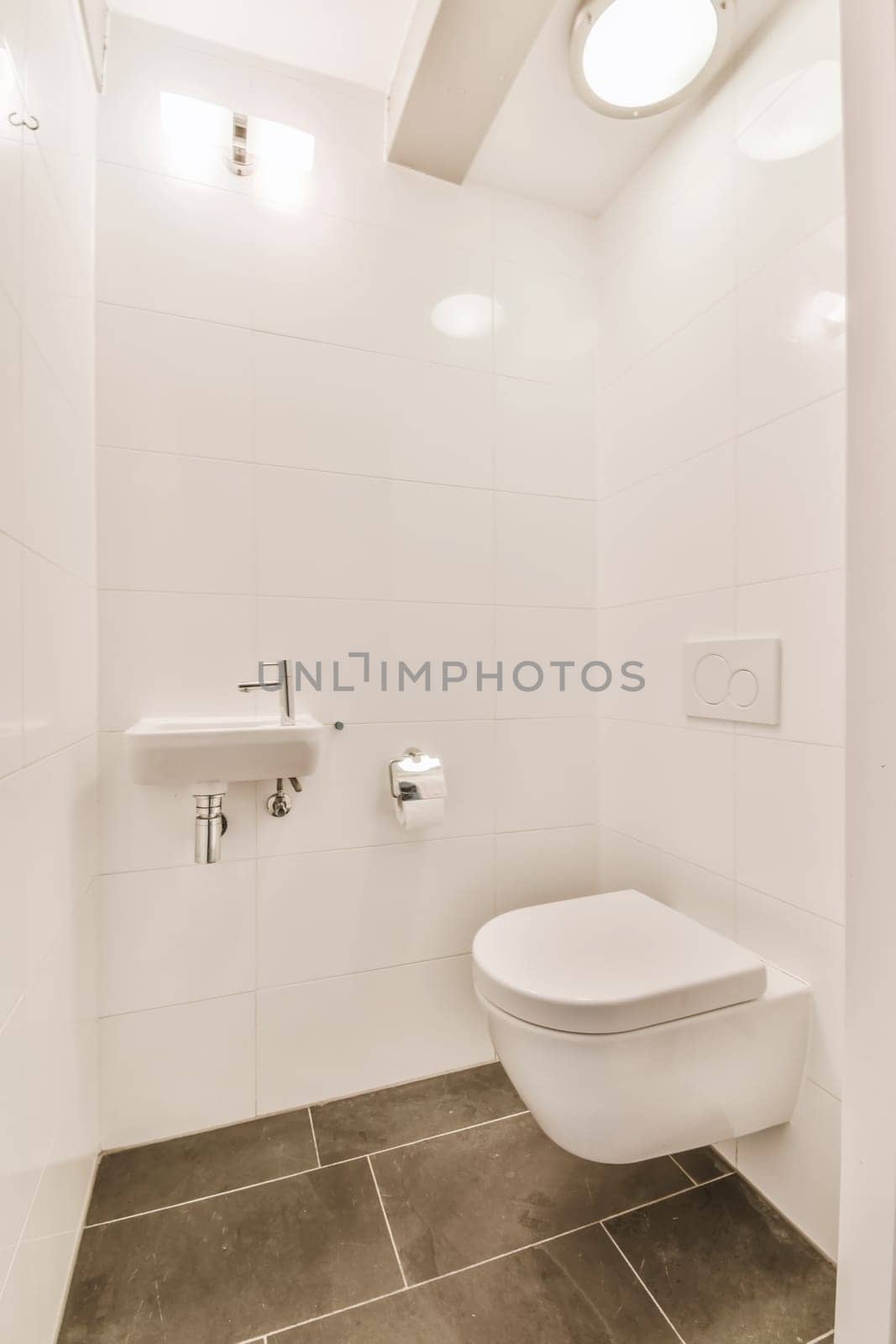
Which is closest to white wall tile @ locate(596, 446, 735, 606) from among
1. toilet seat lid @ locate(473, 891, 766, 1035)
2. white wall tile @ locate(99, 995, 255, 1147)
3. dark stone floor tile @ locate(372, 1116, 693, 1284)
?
toilet seat lid @ locate(473, 891, 766, 1035)

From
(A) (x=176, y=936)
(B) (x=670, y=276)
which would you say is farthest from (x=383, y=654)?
(B) (x=670, y=276)

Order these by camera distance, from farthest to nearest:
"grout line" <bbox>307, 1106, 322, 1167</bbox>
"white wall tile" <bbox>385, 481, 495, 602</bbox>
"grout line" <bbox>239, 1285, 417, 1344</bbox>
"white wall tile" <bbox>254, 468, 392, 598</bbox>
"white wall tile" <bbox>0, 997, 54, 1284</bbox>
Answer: "white wall tile" <bbox>385, 481, 495, 602</bbox>, "white wall tile" <bbox>254, 468, 392, 598</bbox>, "grout line" <bbox>307, 1106, 322, 1167</bbox>, "grout line" <bbox>239, 1285, 417, 1344</bbox>, "white wall tile" <bbox>0, 997, 54, 1284</bbox>

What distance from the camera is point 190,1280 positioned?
1.00 meters

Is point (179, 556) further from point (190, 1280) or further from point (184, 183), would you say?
point (190, 1280)

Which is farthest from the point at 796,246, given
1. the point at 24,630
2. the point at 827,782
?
the point at 24,630

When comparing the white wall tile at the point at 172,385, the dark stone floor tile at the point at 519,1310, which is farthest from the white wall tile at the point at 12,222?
the dark stone floor tile at the point at 519,1310

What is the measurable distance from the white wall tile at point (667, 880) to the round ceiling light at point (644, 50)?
1606 millimetres

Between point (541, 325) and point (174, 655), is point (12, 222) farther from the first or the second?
point (541, 325)

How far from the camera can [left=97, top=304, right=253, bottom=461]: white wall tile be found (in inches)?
50.1

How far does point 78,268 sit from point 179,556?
1.73ft

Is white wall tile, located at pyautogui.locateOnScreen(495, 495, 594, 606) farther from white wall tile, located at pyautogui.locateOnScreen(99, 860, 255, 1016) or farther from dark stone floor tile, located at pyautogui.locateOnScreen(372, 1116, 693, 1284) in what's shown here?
dark stone floor tile, located at pyautogui.locateOnScreen(372, 1116, 693, 1284)

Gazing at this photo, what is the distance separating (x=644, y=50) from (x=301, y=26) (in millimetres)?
703

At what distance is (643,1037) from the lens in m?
0.96

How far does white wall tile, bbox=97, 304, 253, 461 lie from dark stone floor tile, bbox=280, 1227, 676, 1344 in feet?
5.03
